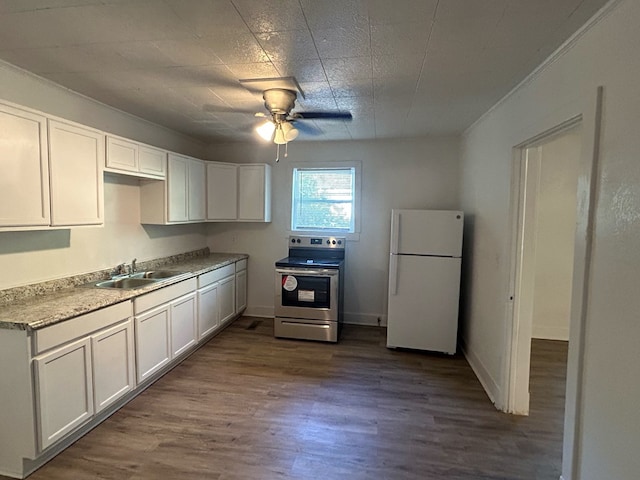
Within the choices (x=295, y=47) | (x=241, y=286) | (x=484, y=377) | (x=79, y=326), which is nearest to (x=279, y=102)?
(x=295, y=47)

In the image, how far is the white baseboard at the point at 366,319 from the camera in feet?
15.5

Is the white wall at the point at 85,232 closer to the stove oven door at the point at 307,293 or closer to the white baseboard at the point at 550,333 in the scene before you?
the stove oven door at the point at 307,293

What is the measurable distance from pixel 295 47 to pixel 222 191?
2853 millimetres

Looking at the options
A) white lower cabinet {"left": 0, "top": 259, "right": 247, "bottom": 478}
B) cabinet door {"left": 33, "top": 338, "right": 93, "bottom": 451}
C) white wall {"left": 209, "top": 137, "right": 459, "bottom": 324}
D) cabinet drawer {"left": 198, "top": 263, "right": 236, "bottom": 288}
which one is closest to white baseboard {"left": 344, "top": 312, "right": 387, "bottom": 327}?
white wall {"left": 209, "top": 137, "right": 459, "bottom": 324}

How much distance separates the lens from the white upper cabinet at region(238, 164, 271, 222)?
4.61 meters

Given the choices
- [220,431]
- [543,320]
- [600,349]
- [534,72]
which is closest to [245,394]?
[220,431]

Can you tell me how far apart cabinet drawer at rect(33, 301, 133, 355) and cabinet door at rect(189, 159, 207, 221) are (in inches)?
69.0

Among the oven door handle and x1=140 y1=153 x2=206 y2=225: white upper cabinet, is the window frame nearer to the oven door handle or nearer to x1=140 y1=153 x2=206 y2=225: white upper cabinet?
the oven door handle

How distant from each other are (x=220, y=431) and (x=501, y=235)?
2596 mm

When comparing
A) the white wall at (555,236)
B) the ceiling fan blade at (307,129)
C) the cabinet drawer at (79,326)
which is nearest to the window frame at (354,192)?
the ceiling fan blade at (307,129)

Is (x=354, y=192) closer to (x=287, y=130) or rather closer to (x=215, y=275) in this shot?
(x=287, y=130)

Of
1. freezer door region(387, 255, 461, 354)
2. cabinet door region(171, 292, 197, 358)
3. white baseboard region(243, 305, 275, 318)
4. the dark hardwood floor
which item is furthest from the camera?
white baseboard region(243, 305, 275, 318)

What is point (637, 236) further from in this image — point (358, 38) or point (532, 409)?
point (532, 409)

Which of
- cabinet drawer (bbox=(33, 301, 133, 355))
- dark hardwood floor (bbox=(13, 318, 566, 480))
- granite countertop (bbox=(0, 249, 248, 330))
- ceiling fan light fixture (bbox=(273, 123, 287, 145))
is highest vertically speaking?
ceiling fan light fixture (bbox=(273, 123, 287, 145))
